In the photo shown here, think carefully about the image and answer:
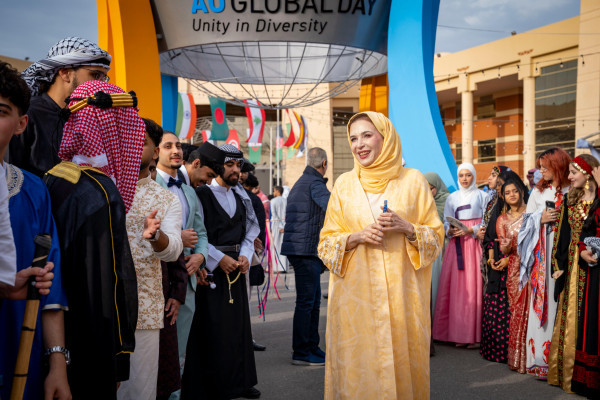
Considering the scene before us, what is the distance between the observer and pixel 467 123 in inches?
1046

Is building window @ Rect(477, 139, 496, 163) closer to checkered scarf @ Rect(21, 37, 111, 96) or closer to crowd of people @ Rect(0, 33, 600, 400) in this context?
crowd of people @ Rect(0, 33, 600, 400)

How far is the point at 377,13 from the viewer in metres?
6.80

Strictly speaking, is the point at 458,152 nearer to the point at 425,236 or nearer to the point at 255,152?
the point at 255,152

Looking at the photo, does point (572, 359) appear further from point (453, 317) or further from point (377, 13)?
point (377, 13)

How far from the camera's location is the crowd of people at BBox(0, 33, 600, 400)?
5.35 ft

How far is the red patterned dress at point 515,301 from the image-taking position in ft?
A: 15.6

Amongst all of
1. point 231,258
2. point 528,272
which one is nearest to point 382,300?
point 231,258

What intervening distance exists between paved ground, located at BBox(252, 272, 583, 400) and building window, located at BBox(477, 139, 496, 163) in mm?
24647

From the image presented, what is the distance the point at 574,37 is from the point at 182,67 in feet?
63.1

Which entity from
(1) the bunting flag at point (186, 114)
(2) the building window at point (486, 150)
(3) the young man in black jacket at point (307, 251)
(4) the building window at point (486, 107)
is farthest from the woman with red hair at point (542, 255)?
(4) the building window at point (486, 107)

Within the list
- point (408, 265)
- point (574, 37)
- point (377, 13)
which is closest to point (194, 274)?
point (408, 265)

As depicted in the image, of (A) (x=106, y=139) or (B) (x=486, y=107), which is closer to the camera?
(A) (x=106, y=139)

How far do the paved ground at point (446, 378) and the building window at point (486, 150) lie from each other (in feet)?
80.9

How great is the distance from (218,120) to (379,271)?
13.2m
